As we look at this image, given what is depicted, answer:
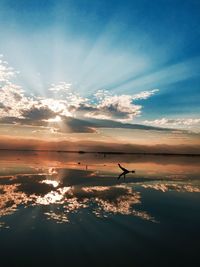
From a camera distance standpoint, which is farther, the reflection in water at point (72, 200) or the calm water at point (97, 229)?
the reflection in water at point (72, 200)

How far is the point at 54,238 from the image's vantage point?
13.8 metres

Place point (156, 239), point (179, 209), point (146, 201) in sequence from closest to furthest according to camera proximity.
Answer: point (156, 239) < point (179, 209) < point (146, 201)

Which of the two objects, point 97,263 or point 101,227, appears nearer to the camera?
point 97,263

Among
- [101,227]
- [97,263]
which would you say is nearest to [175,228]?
[101,227]

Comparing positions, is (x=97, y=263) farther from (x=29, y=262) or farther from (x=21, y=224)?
(x=21, y=224)

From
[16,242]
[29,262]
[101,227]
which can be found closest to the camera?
[29,262]

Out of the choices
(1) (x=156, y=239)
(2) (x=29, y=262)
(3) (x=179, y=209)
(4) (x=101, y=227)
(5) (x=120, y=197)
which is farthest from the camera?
(5) (x=120, y=197)

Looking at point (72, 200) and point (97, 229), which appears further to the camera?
point (72, 200)

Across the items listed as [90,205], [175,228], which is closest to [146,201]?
[90,205]

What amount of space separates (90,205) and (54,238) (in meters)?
7.48

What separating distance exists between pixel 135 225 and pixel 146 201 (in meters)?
7.27

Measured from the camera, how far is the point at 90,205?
21.1m

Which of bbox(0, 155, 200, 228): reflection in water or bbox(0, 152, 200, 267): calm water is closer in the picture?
bbox(0, 152, 200, 267): calm water

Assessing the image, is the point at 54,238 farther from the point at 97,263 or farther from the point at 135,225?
the point at 135,225
